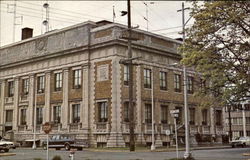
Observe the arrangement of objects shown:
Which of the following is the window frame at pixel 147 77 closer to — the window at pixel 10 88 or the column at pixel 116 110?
the column at pixel 116 110

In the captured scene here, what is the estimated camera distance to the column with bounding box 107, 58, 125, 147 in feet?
136

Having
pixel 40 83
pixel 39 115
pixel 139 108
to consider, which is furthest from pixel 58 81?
pixel 139 108

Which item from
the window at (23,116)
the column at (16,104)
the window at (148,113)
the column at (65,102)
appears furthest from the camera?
the column at (16,104)

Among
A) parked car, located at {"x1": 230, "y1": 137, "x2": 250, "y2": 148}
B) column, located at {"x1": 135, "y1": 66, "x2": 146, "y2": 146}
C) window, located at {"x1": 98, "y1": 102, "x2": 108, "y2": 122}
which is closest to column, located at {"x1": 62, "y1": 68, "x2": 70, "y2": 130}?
window, located at {"x1": 98, "y1": 102, "x2": 108, "y2": 122}

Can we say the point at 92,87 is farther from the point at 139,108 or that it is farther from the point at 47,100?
the point at 47,100

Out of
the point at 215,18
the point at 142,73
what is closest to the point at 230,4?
the point at 215,18

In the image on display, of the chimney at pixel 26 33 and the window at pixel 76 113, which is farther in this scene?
the chimney at pixel 26 33

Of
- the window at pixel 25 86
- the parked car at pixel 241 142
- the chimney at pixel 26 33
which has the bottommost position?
the parked car at pixel 241 142

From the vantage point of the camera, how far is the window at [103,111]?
43344 mm

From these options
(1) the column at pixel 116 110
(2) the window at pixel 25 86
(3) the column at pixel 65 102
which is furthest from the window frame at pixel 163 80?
(2) the window at pixel 25 86

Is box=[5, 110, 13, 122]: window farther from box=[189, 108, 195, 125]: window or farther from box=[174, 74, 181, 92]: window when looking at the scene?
box=[189, 108, 195, 125]: window

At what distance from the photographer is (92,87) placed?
4494 centimetres

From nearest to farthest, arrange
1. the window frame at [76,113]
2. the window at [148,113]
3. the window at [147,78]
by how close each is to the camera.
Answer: the window frame at [76,113] < the window at [148,113] < the window at [147,78]

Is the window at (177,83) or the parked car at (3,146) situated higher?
the window at (177,83)
